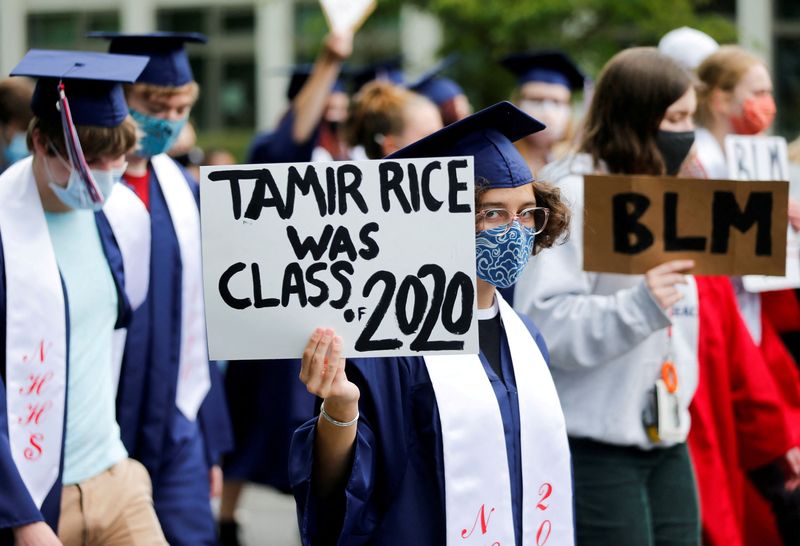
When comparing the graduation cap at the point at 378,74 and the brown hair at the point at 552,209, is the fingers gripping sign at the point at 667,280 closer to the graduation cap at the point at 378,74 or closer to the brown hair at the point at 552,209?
the brown hair at the point at 552,209

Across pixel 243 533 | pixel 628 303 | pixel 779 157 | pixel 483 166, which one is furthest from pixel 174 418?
pixel 243 533

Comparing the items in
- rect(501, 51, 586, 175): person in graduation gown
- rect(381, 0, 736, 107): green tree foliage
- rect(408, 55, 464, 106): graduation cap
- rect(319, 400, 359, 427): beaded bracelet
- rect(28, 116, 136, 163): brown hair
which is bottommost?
rect(319, 400, 359, 427): beaded bracelet

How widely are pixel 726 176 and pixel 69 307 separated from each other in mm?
2635

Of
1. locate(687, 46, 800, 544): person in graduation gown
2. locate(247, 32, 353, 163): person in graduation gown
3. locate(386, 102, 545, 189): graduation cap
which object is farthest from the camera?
locate(247, 32, 353, 163): person in graduation gown

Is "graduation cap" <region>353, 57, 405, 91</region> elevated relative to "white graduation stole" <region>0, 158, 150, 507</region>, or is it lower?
elevated

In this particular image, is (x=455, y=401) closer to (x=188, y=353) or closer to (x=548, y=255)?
(x=548, y=255)

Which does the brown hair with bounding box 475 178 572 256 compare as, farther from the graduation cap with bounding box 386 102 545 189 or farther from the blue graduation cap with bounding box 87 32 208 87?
the blue graduation cap with bounding box 87 32 208 87

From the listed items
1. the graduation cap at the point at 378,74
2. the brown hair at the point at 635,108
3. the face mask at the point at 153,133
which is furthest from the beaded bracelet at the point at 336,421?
the graduation cap at the point at 378,74

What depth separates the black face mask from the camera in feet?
15.0

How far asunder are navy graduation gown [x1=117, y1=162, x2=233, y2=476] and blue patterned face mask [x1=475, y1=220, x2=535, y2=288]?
176 cm

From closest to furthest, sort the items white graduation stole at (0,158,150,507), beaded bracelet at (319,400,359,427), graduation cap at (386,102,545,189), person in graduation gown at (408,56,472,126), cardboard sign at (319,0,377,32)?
beaded bracelet at (319,400,359,427)
graduation cap at (386,102,545,189)
white graduation stole at (0,158,150,507)
cardboard sign at (319,0,377,32)
person in graduation gown at (408,56,472,126)

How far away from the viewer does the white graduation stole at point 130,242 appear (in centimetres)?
466

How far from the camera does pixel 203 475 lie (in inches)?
195

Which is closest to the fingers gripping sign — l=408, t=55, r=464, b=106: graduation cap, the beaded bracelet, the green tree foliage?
the beaded bracelet
